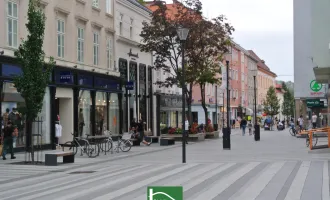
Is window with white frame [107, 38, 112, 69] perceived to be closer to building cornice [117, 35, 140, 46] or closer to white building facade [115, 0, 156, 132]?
white building facade [115, 0, 156, 132]

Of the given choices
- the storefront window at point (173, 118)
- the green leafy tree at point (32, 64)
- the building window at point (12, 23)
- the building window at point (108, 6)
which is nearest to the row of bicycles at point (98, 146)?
the green leafy tree at point (32, 64)

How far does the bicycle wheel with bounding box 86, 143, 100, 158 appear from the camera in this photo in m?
23.3

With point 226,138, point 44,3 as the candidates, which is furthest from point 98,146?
point 44,3

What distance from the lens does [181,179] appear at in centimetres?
1426

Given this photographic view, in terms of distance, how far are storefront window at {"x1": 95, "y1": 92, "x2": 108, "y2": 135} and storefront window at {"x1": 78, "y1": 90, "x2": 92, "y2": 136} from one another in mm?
1096

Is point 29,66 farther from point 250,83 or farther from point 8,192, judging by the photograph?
point 250,83

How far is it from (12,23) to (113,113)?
14195 mm

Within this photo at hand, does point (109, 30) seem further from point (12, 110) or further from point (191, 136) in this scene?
point (12, 110)

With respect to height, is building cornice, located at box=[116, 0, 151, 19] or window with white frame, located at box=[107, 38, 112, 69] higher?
building cornice, located at box=[116, 0, 151, 19]

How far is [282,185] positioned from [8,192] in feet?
21.9

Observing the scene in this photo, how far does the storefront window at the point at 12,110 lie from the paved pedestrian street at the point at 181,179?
4383mm

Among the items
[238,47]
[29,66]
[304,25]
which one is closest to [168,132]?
[304,25]

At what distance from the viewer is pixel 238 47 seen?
8512cm

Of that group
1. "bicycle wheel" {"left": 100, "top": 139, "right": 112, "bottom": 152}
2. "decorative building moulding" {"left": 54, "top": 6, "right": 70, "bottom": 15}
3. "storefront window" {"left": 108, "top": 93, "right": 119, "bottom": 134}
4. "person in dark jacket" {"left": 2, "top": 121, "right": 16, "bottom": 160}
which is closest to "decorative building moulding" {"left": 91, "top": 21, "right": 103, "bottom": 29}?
"decorative building moulding" {"left": 54, "top": 6, "right": 70, "bottom": 15}
